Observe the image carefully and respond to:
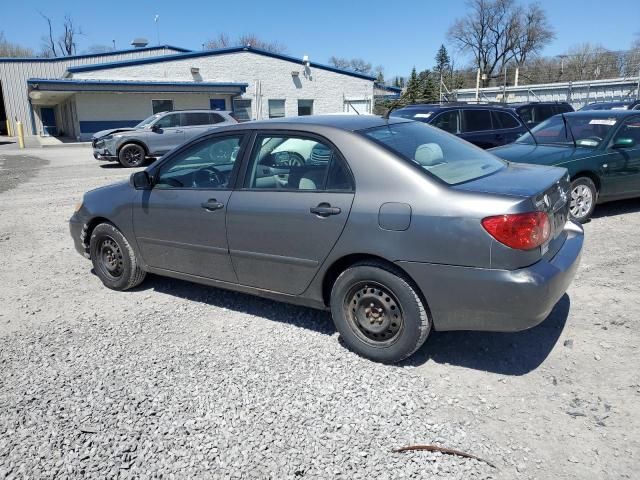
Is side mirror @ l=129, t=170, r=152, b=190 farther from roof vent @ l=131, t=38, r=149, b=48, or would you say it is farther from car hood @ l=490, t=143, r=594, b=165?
roof vent @ l=131, t=38, r=149, b=48

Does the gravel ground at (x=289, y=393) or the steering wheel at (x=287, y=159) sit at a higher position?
the steering wheel at (x=287, y=159)

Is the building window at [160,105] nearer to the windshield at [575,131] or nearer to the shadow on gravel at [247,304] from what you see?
the windshield at [575,131]

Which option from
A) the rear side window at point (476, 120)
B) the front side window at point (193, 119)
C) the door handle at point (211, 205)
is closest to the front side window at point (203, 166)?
the door handle at point (211, 205)

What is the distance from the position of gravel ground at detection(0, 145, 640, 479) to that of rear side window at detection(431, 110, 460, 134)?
19.7ft

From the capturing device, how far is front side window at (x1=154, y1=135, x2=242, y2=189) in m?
4.02

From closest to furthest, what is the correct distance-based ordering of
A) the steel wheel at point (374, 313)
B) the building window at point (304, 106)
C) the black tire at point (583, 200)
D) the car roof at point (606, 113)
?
1. the steel wheel at point (374, 313)
2. the black tire at point (583, 200)
3. the car roof at point (606, 113)
4. the building window at point (304, 106)

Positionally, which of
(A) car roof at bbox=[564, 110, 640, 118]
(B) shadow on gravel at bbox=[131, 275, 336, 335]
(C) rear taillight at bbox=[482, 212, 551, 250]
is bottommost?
(B) shadow on gravel at bbox=[131, 275, 336, 335]

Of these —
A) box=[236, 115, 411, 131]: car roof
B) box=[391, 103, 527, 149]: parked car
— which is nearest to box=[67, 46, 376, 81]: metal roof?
box=[391, 103, 527, 149]: parked car

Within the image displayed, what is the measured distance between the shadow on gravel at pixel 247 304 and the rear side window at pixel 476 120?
7.41 metres

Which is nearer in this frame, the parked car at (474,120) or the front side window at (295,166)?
the front side window at (295,166)

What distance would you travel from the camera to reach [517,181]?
3.35 metres

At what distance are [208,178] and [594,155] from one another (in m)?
5.32

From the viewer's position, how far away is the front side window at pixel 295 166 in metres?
3.45

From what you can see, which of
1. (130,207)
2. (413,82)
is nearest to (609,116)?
(130,207)
